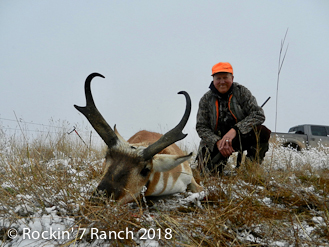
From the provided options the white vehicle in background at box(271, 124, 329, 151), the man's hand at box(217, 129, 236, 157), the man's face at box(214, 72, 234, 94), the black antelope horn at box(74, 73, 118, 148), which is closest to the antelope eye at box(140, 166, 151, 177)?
the black antelope horn at box(74, 73, 118, 148)

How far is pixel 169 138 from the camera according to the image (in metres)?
2.64

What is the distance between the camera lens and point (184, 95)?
2.75 metres

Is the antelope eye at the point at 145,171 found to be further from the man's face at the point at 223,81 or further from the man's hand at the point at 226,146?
the man's face at the point at 223,81

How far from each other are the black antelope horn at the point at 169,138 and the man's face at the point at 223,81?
80.4 inches

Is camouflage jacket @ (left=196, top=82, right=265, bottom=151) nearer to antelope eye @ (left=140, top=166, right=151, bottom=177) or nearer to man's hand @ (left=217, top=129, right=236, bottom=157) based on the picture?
man's hand @ (left=217, top=129, right=236, bottom=157)

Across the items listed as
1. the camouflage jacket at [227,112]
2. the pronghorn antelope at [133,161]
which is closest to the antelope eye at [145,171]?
the pronghorn antelope at [133,161]

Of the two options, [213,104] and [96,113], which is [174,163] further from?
[213,104]

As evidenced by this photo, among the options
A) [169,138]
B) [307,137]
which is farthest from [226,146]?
[307,137]

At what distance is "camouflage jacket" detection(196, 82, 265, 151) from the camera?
4406 millimetres

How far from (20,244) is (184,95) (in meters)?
2.08

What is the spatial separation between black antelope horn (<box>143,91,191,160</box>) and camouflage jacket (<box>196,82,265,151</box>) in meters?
1.80

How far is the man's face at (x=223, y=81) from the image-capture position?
4.50 m

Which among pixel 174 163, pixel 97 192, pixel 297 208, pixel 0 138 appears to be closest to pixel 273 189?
pixel 297 208

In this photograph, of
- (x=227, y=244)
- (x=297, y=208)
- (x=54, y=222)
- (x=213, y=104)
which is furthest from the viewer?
(x=213, y=104)
